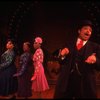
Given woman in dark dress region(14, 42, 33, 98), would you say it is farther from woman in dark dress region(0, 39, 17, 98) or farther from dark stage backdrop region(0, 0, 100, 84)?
dark stage backdrop region(0, 0, 100, 84)

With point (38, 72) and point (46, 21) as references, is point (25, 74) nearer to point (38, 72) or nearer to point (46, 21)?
point (38, 72)

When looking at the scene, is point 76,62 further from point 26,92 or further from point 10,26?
point 10,26

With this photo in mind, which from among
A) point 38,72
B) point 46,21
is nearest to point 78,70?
point 38,72

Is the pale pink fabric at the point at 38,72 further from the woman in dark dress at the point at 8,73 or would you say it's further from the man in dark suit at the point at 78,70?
the man in dark suit at the point at 78,70

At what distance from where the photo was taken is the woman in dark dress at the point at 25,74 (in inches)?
262

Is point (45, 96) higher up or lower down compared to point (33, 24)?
lower down

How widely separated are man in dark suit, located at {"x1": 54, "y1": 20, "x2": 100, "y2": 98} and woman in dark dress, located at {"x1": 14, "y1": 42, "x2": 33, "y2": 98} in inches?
74.5

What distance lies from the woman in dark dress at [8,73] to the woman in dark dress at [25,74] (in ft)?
0.47

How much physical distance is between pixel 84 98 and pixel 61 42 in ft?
14.8

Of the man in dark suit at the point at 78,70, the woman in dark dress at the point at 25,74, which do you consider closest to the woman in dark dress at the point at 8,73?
the woman in dark dress at the point at 25,74

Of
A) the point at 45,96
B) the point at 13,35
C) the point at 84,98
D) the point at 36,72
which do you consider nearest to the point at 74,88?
the point at 84,98

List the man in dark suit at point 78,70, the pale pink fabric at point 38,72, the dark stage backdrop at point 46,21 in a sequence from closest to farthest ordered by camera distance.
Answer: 1. the man in dark suit at point 78,70
2. the pale pink fabric at point 38,72
3. the dark stage backdrop at point 46,21

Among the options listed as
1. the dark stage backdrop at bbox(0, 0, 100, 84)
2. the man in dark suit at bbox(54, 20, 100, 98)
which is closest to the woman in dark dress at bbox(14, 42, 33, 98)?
the man in dark suit at bbox(54, 20, 100, 98)

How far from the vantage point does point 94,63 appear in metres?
4.69
